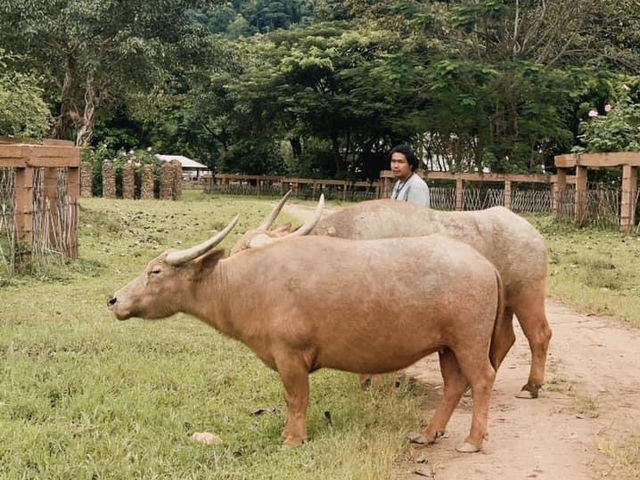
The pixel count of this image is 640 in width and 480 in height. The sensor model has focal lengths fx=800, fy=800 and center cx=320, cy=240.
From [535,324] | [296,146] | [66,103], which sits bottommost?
[535,324]

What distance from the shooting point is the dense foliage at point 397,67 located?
84.2ft

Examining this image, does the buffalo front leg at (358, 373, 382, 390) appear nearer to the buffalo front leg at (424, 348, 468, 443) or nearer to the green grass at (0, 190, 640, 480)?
the green grass at (0, 190, 640, 480)

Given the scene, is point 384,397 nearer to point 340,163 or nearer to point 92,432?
point 92,432

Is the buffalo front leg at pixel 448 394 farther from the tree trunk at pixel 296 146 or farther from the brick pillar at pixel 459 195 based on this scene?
the tree trunk at pixel 296 146

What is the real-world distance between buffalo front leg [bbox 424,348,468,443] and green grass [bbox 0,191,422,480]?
0.20 meters

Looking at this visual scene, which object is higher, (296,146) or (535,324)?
(296,146)

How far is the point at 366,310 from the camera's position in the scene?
4.95 meters

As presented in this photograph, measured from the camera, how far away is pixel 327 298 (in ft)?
16.3

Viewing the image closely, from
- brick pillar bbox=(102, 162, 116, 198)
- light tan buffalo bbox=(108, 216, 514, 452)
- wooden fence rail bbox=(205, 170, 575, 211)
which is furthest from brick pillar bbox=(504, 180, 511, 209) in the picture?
light tan buffalo bbox=(108, 216, 514, 452)

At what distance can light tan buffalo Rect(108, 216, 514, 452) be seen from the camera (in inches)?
193

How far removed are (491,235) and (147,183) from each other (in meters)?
25.9

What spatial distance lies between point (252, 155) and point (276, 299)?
37.6m

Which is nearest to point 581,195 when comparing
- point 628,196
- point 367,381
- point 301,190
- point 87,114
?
point 628,196

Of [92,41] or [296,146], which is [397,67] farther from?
[296,146]
